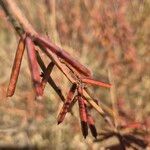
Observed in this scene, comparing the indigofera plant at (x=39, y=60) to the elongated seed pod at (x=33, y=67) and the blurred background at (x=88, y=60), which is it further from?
the blurred background at (x=88, y=60)

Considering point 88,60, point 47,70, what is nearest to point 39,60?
point 47,70

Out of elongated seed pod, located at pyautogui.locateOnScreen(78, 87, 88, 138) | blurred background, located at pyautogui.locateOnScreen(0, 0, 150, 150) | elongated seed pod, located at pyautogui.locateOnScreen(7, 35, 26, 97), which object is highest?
blurred background, located at pyautogui.locateOnScreen(0, 0, 150, 150)

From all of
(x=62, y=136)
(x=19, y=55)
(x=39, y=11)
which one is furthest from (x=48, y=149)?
(x=19, y=55)

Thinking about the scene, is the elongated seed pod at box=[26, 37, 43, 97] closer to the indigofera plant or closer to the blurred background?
the indigofera plant

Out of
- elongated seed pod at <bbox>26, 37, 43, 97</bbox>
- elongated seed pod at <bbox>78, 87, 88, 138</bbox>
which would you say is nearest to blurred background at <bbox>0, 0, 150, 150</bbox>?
elongated seed pod at <bbox>78, 87, 88, 138</bbox>

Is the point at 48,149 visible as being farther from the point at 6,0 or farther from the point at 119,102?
the point at 6,0

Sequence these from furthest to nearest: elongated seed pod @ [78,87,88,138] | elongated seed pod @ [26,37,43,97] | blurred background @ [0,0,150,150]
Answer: blurred background @ [0,0,150,150] < elongated seed pod @ [78,87,88,138] < elongated seed pod @ [26,37,43,97]

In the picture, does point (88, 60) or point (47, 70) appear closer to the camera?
point (47, 70)

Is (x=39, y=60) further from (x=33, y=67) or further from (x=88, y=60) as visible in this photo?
(x=88, y=60)

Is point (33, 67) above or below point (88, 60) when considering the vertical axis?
below
